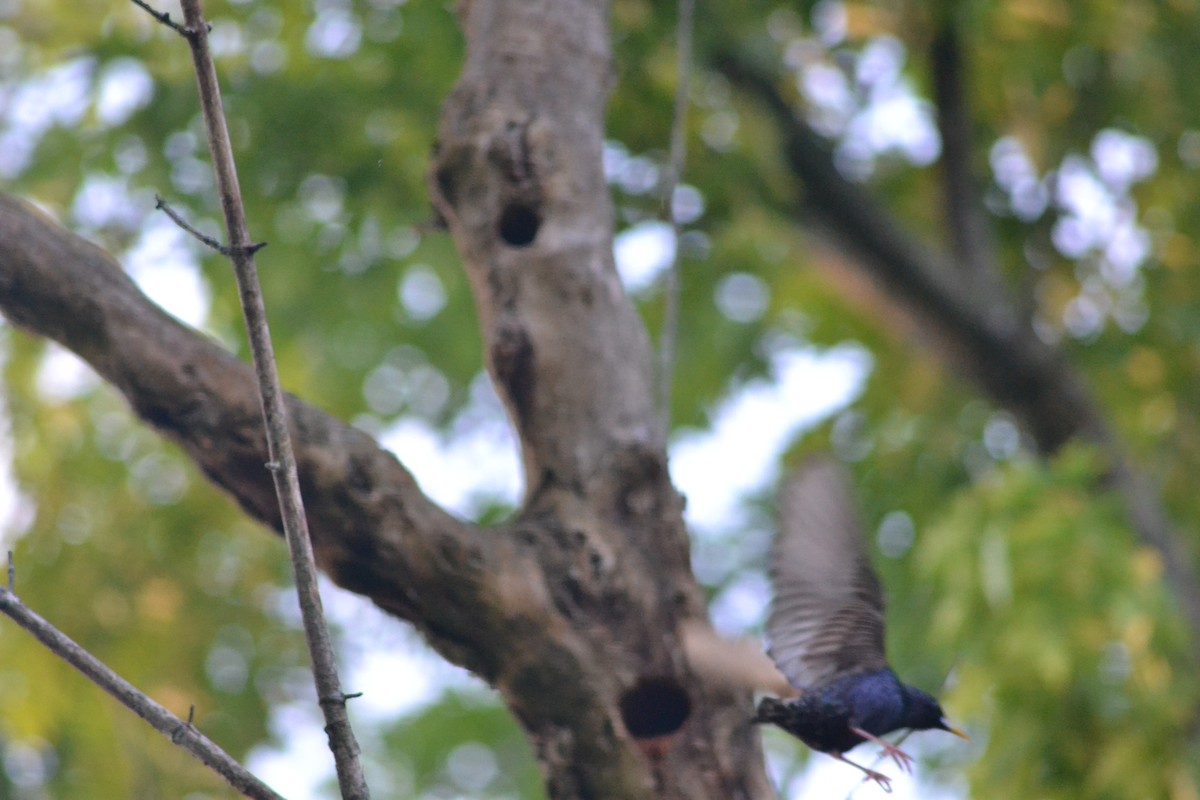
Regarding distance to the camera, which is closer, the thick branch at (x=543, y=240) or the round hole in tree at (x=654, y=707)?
the round hole in tree at (x=654, y=707)

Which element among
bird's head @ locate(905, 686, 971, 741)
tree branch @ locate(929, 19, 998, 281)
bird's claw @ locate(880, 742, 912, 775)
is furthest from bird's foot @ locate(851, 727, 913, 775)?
tree branch @ locate(929, 19, 998, 281)

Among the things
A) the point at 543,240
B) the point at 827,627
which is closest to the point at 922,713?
the point at 827,627

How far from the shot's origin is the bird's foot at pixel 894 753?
2.42 meters

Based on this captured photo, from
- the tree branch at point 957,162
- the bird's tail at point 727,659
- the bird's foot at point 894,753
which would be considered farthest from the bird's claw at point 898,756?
the tree branch at point 957,162

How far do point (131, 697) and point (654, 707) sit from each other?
107 cm

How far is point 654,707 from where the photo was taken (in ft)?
8.09

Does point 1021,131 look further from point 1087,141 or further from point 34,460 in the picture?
point 34,460

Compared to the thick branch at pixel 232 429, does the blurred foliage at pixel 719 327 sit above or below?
above

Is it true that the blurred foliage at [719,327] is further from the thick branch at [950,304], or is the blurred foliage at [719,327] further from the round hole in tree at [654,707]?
the round hole in tree at [654,707]

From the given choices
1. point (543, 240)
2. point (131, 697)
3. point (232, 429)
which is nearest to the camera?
point (131, 697)

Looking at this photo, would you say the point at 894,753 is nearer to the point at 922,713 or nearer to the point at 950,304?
the point at 922,713

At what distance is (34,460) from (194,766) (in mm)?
Result: 1319

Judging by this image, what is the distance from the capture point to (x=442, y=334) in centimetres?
570

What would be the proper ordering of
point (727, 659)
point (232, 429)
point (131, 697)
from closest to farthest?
1. point (131, 697)
2. point (232, 429)
3. point (727, 659)
